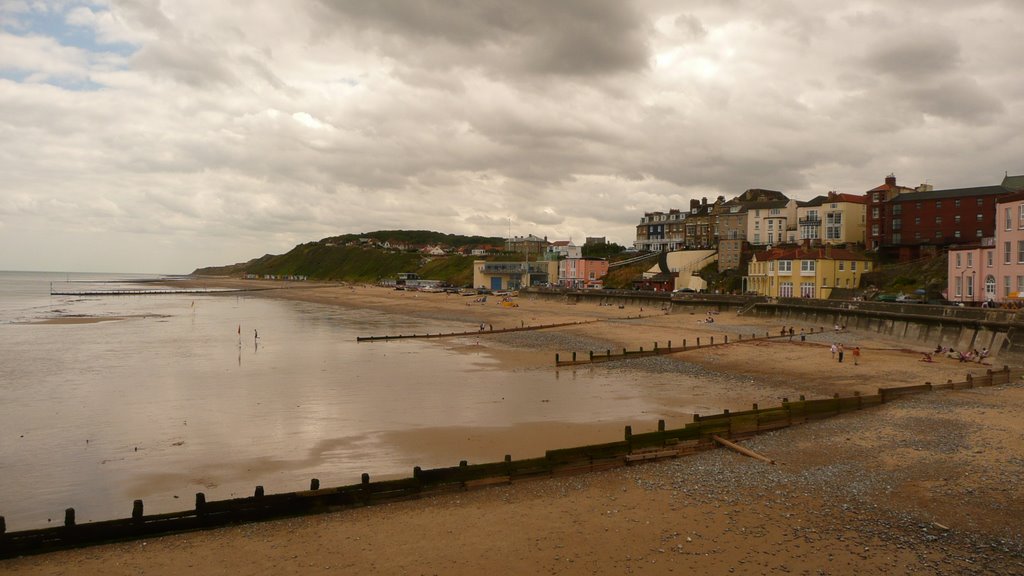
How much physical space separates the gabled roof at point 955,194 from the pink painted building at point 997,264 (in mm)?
25182

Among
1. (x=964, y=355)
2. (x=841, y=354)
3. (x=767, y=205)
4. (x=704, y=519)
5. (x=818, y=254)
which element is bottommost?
(x=704, y=519)

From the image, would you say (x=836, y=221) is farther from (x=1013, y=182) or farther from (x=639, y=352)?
(x=639, y=352)

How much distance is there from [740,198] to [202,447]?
381 feet

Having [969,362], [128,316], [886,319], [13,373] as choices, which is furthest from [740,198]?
[13,373]

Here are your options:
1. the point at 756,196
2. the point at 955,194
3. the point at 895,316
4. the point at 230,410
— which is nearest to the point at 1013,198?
the point at 895,316

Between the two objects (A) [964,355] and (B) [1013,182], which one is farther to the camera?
(B) [1013,182]

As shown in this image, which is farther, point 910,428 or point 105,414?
point 105,414

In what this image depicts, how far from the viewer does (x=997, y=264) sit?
43875 millimetres

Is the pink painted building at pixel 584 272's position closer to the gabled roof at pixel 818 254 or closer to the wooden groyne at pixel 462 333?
the gabled roof at pixel 818 254

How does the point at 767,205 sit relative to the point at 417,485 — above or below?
above

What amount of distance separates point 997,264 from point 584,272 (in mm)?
79391

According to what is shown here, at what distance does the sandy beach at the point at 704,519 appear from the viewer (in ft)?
38.9

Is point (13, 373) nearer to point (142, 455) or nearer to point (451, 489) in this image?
point (142, 455)

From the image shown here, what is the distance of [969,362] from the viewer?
112ft
